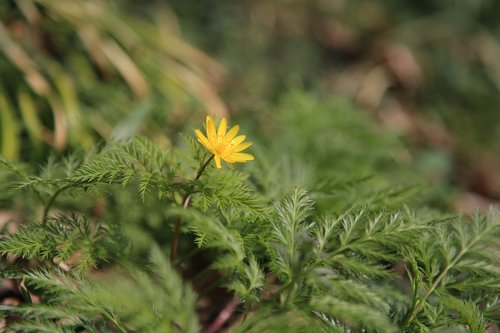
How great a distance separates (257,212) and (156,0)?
2.58 m

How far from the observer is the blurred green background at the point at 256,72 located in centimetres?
213

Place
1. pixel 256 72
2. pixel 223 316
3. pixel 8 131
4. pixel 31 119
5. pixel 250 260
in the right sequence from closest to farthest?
pixel 250 260 → pixel 223 316 → pixel 8 131 → pixel 31 119 → pixel 256 72

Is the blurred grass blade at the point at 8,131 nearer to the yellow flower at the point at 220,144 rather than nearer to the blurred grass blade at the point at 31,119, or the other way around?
the blurred grass blade at the point at 31,119

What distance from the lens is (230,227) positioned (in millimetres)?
1174

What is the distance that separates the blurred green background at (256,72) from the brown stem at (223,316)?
664mm

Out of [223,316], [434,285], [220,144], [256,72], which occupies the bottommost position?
[223,316]

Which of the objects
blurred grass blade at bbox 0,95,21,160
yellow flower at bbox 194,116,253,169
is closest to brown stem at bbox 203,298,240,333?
yellow flower at bbox 194,116,253,169

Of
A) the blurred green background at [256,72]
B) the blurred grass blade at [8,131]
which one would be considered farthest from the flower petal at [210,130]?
the blurred grass blade at [8,131]

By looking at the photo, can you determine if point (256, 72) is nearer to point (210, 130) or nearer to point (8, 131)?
point (8, 131)

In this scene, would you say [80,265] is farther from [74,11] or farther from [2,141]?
[74,11]

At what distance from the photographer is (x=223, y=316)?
1.47 meters

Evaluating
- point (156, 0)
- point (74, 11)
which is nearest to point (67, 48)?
point (74, 11)

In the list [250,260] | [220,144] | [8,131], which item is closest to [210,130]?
[220,144]

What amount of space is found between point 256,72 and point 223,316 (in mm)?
2075
